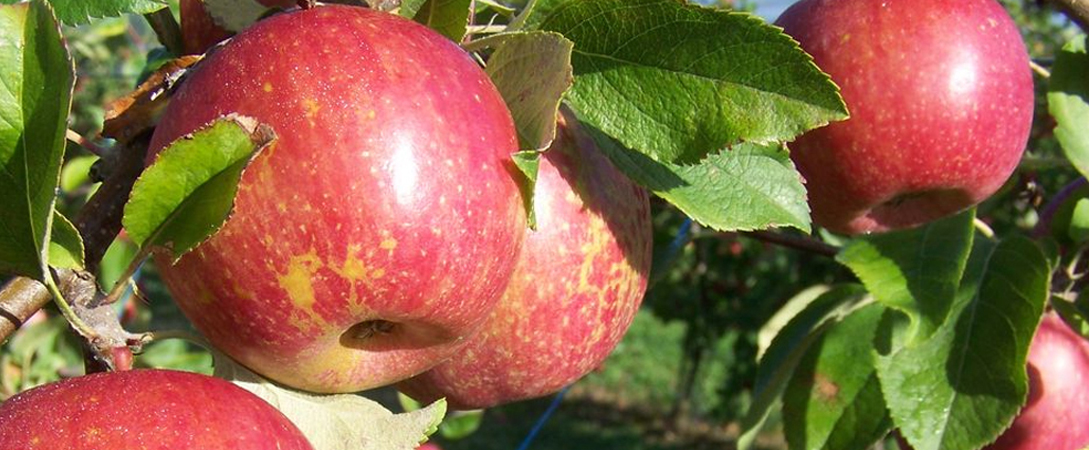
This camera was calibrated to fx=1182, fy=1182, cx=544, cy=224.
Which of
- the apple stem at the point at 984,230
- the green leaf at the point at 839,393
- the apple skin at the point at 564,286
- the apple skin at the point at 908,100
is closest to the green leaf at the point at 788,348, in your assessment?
the green leaf at the point at 839,393

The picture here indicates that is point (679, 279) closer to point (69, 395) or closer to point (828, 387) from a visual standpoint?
point (828, 387)

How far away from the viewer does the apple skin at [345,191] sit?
59 cm

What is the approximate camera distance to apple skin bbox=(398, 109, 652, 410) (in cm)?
78

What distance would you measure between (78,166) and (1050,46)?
3482mm

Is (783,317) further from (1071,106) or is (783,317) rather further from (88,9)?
(88,9)

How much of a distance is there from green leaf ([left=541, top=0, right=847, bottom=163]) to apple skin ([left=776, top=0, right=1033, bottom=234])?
25 centimetres

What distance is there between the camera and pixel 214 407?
58 centimetres

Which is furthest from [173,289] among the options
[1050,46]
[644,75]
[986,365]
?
[1050,46]

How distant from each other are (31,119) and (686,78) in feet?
1.19

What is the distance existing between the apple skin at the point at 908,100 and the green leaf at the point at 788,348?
39cm

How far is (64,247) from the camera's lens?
0.63m

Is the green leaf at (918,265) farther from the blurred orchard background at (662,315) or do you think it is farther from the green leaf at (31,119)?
the green leaf at (31,119)

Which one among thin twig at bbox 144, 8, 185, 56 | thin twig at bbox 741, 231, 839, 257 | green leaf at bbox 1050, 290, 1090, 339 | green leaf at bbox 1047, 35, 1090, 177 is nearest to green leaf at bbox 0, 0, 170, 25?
thin twig at bbox 144, 8, 185, 56

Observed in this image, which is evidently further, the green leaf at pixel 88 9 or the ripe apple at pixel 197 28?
the ripe apple at pixel 197 28
